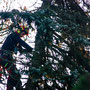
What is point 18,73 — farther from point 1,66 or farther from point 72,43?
point 72,43

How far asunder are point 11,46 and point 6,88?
4.16 ft

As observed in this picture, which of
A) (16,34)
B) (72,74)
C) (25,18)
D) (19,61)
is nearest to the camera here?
(72,74)

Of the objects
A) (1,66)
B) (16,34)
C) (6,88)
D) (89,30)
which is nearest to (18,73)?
(1,66)

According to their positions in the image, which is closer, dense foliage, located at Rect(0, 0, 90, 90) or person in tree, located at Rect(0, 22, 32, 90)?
dense foliage, located at Rect(0, 0, 90, 90)

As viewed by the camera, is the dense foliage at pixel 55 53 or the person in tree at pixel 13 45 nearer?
the dense foliage at pixel 55 53

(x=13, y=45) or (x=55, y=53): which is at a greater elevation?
(x=13, y=45)

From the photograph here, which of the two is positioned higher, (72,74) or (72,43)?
(72,43)

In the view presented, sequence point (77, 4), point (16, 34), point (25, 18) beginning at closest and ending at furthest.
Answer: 1. point (25, 18)
2. point (16, 34)
3. point (77, 4)

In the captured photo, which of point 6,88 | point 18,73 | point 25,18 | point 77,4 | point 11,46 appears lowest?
point 6,88

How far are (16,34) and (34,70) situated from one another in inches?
58.3

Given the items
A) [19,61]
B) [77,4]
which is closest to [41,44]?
[19,61]

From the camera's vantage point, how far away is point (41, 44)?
15.8 ft

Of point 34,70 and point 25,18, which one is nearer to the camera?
point 34,70

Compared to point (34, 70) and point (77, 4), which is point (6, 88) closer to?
point (34, 70)
